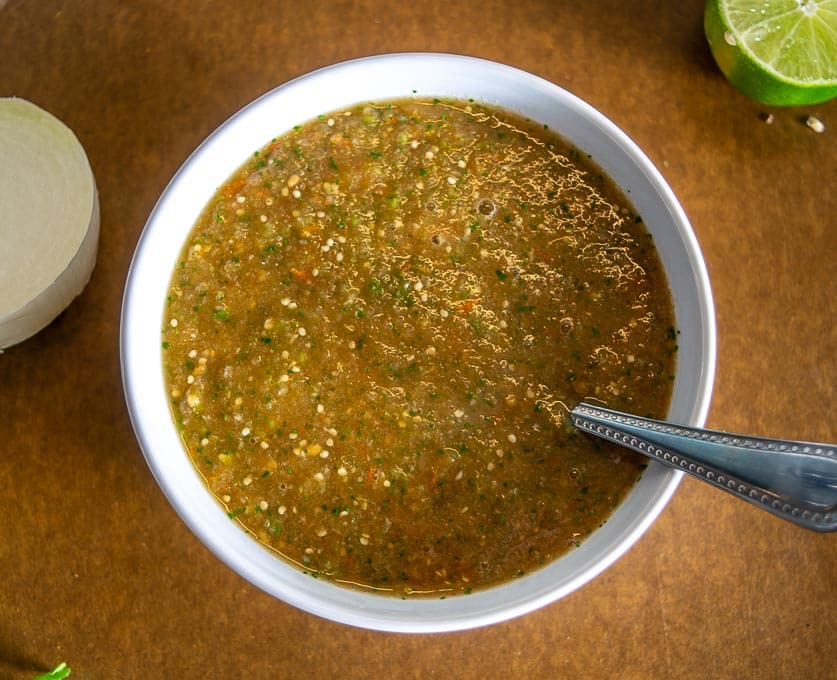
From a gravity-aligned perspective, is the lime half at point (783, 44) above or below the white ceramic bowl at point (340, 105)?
above

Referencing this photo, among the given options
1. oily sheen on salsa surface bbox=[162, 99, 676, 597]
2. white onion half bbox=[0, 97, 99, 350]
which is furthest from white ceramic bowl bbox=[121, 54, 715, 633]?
white onion half bbox=[0, 97, 99, 350]

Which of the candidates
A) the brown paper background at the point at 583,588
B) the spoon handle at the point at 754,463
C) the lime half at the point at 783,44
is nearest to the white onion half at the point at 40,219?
the brown paper background at the point at 583,588

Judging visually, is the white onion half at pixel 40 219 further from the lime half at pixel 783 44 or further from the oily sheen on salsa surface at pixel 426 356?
the lime half at pixel 783 44

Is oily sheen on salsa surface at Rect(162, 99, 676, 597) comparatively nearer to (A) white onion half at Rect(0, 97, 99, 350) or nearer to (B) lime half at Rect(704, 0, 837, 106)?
(A) white onion half at Rect(0, 97, 99, 350)

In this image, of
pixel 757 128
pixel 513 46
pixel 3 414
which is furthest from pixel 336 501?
pixel 757 128

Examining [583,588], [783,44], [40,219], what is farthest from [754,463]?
[40,219]

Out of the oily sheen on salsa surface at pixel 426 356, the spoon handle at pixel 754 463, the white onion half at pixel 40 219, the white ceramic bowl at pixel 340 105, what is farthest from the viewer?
the white onion half at pixel 40 219
